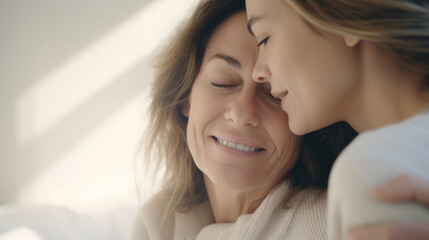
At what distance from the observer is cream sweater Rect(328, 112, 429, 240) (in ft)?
2.01

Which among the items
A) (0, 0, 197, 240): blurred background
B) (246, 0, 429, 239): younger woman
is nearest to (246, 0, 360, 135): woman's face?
(246, 0, 429, 239): younger woman

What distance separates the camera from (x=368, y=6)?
2.65 feet

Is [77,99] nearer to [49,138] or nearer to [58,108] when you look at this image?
[58,108]

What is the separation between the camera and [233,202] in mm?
1381

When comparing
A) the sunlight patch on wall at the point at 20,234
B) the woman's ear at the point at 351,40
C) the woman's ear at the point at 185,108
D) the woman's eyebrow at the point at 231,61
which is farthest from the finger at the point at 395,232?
the sunlight patch on wall at the point at 20,234

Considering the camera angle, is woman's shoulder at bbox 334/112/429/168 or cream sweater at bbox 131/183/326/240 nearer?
woman's shoulder at bbox 334/112/429/168

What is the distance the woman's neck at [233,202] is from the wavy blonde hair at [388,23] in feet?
2.17

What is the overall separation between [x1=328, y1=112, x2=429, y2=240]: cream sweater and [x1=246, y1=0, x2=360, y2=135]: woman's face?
0.82ft

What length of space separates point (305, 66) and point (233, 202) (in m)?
0.64

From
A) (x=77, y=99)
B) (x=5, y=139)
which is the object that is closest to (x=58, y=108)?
(x=77, y=99)

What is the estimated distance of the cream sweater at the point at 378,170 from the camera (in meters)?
0.61

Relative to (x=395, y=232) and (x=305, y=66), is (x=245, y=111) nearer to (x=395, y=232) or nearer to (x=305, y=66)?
(x=305, y=66)

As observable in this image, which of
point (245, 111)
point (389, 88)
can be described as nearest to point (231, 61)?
point (245, 111)

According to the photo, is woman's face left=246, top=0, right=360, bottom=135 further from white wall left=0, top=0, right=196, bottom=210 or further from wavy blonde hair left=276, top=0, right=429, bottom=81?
white wall left=0, top=0, right=196, bottom=210
